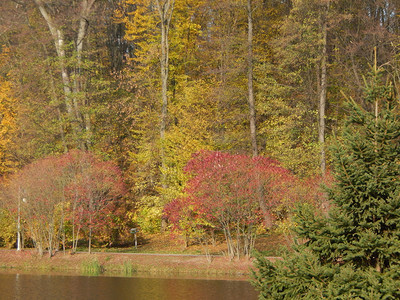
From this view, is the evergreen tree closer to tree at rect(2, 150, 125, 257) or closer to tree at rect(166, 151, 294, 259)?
tree at rect(166, 151, 294, 259)

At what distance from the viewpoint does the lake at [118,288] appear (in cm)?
1751

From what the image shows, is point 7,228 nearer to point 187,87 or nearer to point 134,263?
point 134,263

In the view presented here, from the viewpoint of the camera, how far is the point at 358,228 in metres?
9.22

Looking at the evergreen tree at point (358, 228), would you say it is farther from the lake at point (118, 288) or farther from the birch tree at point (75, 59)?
the birch tree at point (75, 59)

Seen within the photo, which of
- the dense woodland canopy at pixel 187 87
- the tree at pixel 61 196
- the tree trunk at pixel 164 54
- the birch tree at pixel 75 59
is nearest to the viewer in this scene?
the tree at pixel 61 196

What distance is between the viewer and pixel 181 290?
61.0 ft

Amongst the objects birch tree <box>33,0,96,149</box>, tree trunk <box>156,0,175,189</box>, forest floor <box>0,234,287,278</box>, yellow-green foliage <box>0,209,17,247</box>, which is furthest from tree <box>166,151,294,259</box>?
birch tree <box>33,0,96,149</box>

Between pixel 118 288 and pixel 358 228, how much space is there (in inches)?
473

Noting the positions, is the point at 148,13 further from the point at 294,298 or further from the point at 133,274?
the point at 294,298

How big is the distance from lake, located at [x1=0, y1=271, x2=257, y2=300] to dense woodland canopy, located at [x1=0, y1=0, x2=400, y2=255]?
20.2 ft

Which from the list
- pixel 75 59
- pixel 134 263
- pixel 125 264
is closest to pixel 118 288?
pixel 125 264

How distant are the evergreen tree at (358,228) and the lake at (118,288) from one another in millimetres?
8116

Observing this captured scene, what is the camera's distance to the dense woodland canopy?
2889 centimetres

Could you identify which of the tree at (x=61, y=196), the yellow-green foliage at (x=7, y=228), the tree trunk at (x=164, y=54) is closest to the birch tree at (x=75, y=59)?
the tree trunk at (x=164, y=54)
